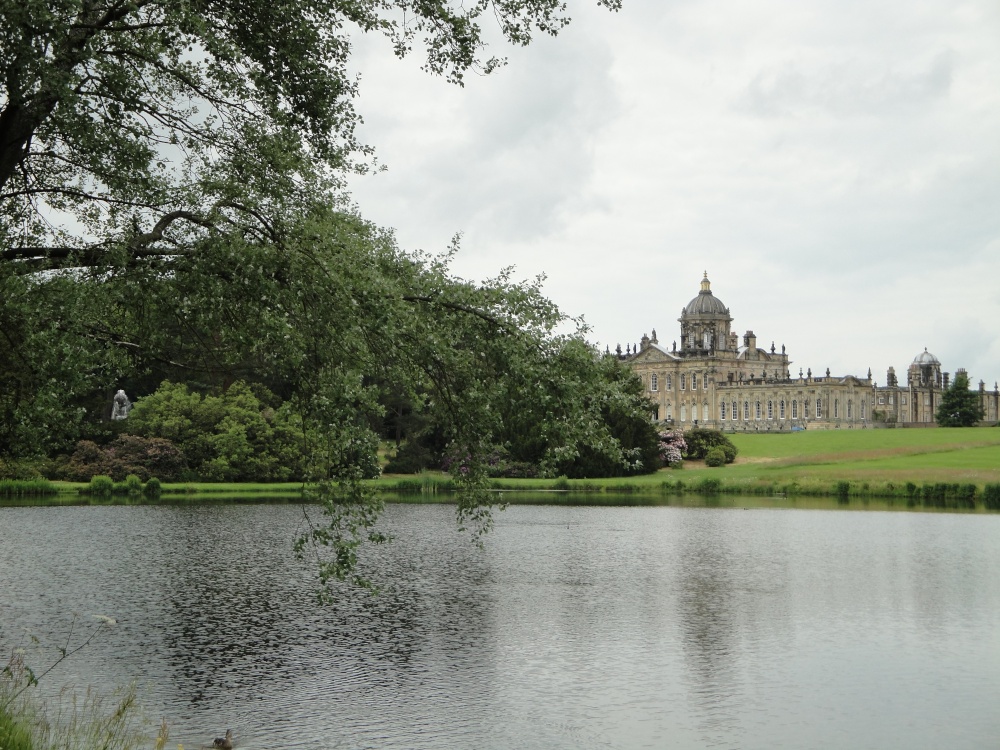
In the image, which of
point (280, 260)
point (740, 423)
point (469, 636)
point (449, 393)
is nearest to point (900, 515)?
point (469, 636)

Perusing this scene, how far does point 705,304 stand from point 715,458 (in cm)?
7243

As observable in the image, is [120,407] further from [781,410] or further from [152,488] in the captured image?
[781,410]

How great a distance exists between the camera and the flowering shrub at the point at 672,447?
75.7m

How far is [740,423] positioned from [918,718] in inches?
4690

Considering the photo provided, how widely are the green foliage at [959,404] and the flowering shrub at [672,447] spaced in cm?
4642

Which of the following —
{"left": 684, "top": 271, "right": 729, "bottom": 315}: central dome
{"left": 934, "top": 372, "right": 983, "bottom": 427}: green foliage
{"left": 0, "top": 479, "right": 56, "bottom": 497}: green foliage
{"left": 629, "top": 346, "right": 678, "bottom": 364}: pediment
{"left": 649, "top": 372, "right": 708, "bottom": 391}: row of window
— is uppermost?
{"left": 684, "top": 271, "right": 729, "bottom": 315}: central dome

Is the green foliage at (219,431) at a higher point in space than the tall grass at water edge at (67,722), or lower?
higher

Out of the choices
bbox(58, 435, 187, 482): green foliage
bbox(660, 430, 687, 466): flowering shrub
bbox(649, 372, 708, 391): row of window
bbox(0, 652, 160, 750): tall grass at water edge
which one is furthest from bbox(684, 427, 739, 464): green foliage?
bbox(0, 652, 160, 750): tall grass at water edge

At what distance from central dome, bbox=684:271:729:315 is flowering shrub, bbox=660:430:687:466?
67072 millimetres

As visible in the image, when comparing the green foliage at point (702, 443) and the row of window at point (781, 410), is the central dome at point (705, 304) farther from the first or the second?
the green foliage at point (702, 443)

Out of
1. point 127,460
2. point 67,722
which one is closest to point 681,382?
point 127,460

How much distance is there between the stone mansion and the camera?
413ft

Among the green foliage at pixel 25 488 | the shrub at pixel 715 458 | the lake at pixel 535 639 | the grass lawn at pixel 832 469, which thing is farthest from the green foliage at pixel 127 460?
the shrub at pixel 715 458

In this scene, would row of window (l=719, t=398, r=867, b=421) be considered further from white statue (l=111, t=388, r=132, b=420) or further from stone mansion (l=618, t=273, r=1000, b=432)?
white statue (l=111, t=388, r=132, b=420)
